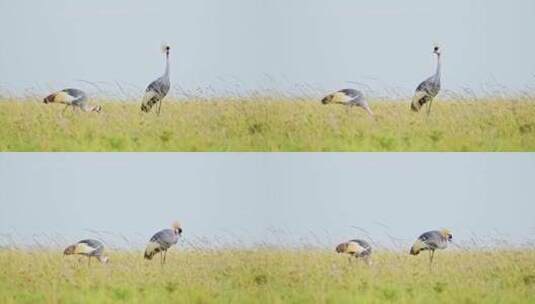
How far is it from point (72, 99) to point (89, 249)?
368 mm

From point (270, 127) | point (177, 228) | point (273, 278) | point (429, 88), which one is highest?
point (429, 88)

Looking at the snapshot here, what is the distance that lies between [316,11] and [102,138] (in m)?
0.61

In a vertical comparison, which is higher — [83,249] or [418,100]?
[418,100]

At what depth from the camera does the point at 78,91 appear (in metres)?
2.08

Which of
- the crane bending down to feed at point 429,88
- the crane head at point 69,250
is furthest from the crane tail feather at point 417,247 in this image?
the crane head at point 69,250

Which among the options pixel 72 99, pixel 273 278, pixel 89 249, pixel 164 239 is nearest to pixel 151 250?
pixel 164 239

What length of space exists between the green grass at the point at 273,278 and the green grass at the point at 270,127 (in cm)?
26

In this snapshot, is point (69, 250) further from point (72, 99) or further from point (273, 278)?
point (273, 278)

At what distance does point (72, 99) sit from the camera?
6.80 ft

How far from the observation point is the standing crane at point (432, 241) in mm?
2061

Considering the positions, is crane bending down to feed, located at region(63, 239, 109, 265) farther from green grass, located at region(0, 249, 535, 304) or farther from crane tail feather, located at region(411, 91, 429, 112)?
crane tail feather, located at region(411, 91, 429, 112)

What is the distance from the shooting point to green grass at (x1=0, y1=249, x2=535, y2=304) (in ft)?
6.74

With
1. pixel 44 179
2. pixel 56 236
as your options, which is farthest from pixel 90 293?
pixel 44 179

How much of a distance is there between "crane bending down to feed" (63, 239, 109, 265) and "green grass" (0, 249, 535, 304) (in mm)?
19
